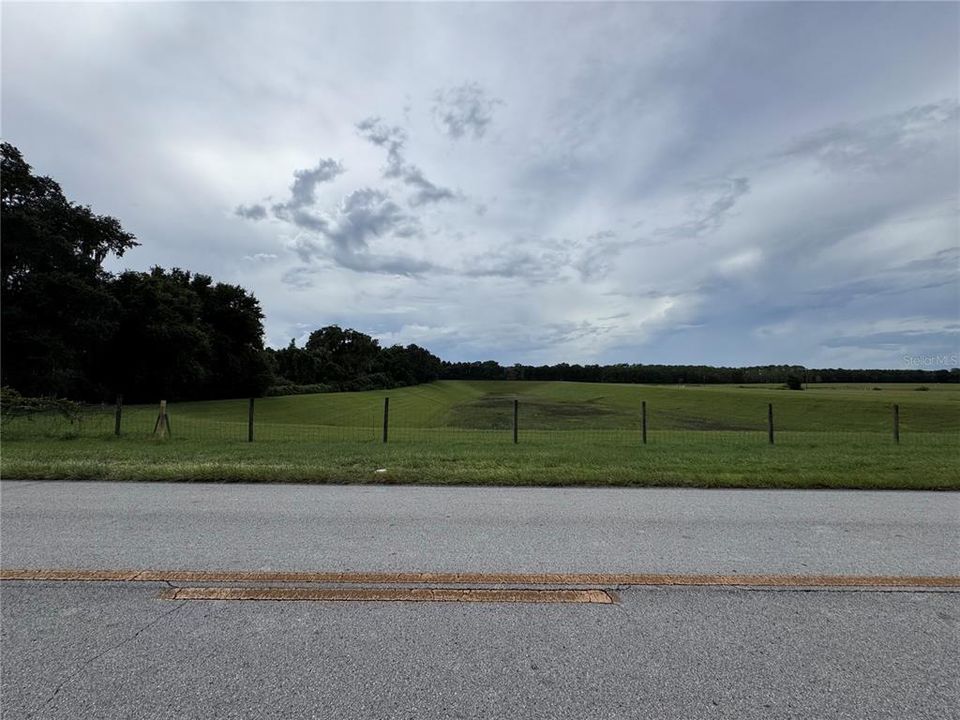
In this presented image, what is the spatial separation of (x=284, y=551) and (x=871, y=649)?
440 centimetres

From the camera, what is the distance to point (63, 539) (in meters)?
5.25

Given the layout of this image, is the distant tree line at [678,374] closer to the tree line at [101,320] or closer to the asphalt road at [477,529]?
the tree line at [101,320]

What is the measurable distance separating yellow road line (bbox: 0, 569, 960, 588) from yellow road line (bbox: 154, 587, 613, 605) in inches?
5.7

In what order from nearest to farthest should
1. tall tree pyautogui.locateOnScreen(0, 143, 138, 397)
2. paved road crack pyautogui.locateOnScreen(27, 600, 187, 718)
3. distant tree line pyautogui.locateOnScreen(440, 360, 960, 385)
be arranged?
paved road crack pyautogui.locateOnScreen(27, 600, 187, 718), tall tree pyautogui.locateOnScreen(0, 143, 138, 397), distant tree line pyautogui.locateOnScreen(440, 360, 960, 385)

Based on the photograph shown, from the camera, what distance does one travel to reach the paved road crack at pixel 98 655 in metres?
2.70

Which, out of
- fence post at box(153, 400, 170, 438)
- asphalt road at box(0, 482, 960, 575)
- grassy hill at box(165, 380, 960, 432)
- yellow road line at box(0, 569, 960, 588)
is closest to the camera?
yellow road line at box(0, 569, 960, 588)

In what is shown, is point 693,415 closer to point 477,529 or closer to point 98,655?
point 477,529

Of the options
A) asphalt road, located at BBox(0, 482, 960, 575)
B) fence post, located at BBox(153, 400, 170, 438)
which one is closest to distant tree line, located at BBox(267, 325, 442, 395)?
fence post, located at BBox(153, 400, 170, 438)

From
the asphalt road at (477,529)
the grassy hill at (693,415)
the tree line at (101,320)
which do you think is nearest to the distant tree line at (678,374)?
the tree line at (101,320)

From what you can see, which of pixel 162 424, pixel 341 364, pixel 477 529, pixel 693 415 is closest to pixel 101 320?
pixel 162 424

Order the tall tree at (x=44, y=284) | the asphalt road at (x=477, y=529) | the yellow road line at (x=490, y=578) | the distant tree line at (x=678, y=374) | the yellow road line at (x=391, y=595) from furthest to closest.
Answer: the distant tree line at (x=678, y=374) < the tall tree at (x=44, y=284) < the asphalt road at (x=477, y=529) < the yellow road line at (x=490, y=578) < the yellow road line at (x=391, y=595)

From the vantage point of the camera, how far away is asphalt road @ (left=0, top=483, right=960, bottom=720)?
2.75 meters

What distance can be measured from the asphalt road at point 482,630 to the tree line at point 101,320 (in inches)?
641

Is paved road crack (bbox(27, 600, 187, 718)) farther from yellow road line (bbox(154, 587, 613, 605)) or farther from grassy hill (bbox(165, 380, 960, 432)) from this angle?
grassy hill (bbox(165, 380, 960, 432))
